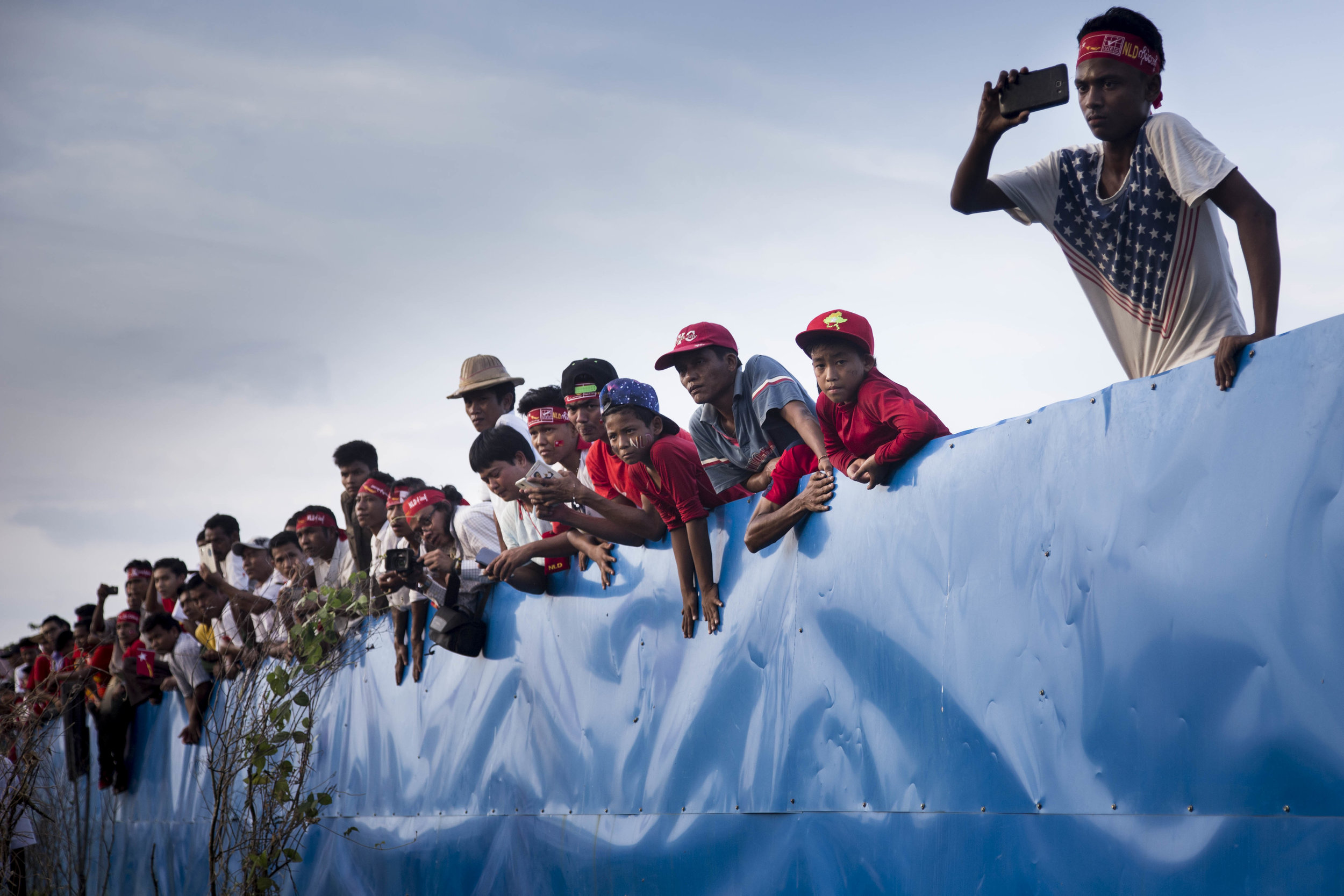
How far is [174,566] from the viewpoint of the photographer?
11.4 meters

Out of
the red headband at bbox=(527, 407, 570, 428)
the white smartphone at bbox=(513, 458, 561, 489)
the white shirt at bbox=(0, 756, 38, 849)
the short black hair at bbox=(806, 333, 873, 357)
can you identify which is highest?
the red headband at bbox=(527, 407, 570, 428)

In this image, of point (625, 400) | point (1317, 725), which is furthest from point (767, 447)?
point (1317, 725)

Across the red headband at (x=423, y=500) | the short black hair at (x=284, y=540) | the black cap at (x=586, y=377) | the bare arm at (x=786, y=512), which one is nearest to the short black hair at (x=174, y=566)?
the short black hair at (x=284, y=540)

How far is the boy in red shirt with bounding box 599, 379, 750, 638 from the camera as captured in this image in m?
5.00

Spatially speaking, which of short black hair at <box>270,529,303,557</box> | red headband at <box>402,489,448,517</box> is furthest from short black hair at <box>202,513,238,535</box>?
red headband at <box>402,489,448,517</box>

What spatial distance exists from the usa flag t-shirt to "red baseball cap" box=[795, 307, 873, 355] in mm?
761

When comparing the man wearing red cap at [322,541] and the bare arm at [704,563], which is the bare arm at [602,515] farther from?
the man wearing red cap at [322,541]

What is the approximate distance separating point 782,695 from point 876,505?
0.84 m

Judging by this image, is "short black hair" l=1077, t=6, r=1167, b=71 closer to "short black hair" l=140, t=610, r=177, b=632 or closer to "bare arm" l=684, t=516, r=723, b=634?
"bare arm" l=684, t=516, r=723, b=634

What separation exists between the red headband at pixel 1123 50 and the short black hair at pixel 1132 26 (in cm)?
1

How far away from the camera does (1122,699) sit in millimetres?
3127

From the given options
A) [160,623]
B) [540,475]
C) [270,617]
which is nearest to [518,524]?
[540,475]

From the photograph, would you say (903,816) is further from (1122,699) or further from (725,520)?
(725,520)

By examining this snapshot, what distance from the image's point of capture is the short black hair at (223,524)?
10906 millimetres
